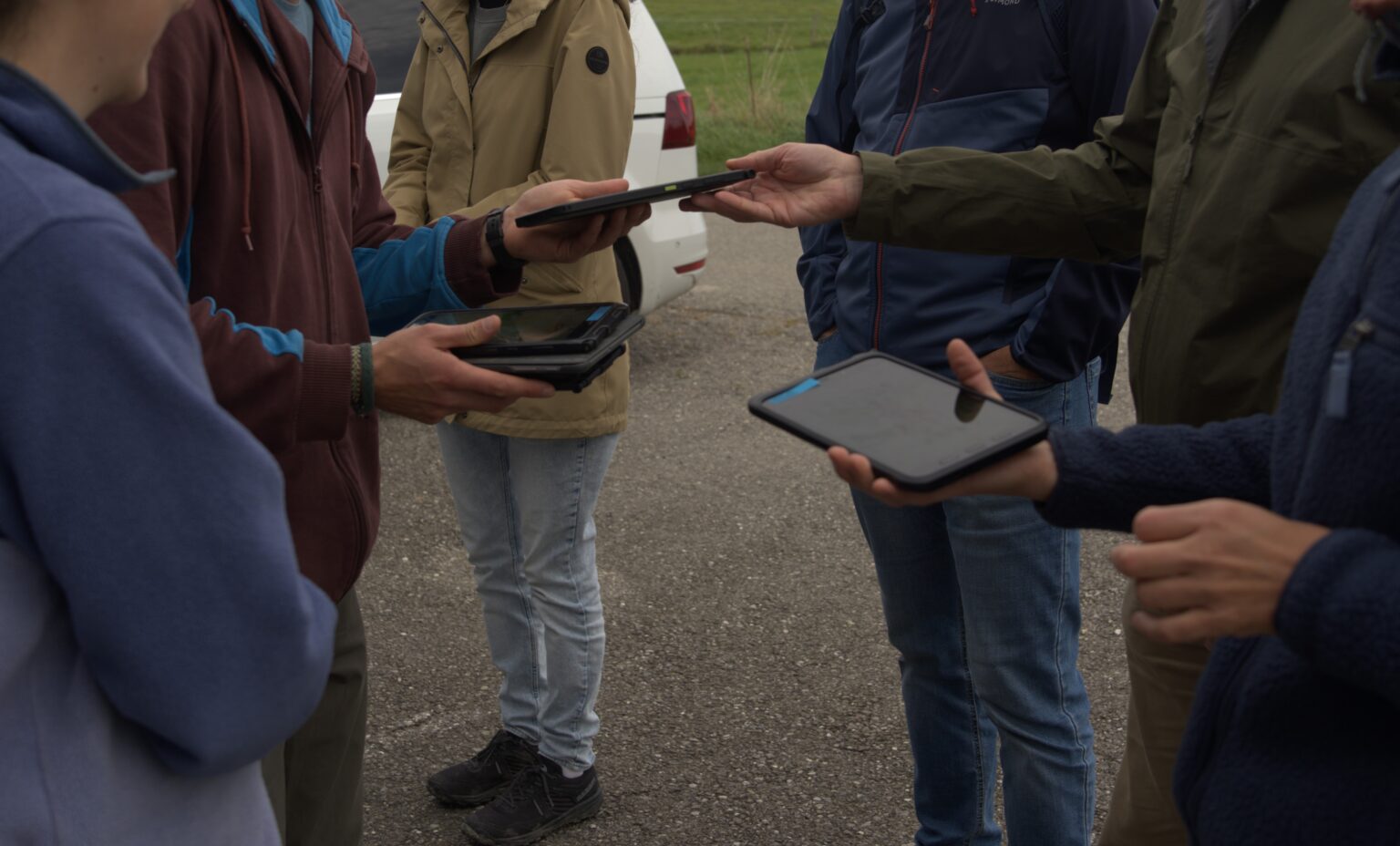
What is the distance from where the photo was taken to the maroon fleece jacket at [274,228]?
183 cm

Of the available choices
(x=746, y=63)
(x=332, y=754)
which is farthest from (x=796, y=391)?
(x=746, y=63)

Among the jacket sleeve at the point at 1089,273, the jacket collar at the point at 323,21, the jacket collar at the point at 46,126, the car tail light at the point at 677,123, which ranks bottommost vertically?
the car tail light at the point at 677,123

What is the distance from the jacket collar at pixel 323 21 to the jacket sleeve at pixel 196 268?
79 mm

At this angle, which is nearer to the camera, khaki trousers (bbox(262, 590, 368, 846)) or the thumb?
the thumb

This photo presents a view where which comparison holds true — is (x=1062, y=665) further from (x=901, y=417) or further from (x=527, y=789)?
(x=527, y=789)

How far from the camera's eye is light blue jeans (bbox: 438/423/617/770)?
3193 mm

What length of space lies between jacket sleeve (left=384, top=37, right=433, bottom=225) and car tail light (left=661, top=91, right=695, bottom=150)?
2703 mm

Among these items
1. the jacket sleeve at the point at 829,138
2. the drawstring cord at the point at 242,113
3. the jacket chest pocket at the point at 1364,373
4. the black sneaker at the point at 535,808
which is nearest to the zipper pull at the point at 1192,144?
the jacket chest pocket at the point at 1364,373

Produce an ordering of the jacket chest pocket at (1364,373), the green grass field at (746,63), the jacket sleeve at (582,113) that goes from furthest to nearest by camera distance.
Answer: the green grass field at (746,63) → the jacket sleeve at (582,113) → the jacket chest pocket at (1364,373)

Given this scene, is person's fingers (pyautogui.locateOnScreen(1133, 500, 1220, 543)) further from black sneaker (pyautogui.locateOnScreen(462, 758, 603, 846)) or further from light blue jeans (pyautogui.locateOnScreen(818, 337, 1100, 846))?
black sneaker (pyautogui.locateOnScreen(462, 758, 603, 846))

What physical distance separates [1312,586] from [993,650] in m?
1.41

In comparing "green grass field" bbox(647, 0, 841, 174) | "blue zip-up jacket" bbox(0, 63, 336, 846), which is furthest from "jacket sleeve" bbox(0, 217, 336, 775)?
"green grass field" bbox(647, 0, 841, 174)

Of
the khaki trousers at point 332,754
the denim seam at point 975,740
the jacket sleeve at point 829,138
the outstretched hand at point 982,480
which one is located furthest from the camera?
Answer: the jacket sleeve at point 829,138

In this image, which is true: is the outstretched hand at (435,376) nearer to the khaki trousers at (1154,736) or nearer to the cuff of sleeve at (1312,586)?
the khaki trousers at (1154,736)
